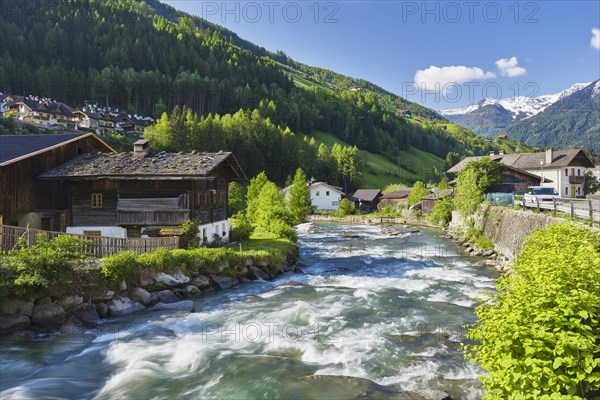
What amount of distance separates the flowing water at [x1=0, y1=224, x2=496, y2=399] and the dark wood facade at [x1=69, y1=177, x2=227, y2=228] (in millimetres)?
8344

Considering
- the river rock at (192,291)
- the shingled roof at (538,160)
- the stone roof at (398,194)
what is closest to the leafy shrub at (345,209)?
the stone roof at (398,194)

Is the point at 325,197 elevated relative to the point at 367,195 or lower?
lower

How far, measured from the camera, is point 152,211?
89.0ft

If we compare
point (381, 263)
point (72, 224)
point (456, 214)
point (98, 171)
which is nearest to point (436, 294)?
point (381, 263)

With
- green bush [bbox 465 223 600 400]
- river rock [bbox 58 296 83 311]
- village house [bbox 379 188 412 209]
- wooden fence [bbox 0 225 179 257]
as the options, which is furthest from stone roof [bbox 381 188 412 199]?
green bush [bbox 465 223 600 400]

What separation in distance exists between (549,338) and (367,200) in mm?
97053

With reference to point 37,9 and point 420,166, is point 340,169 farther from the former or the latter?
point 37,9

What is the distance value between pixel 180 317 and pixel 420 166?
527 ft

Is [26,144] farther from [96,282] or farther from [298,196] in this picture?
[298,196]

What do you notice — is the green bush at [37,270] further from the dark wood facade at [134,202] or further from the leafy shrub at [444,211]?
the leafy shrub at [444,211]

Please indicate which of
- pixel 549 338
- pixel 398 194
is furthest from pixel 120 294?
pixel 398 194

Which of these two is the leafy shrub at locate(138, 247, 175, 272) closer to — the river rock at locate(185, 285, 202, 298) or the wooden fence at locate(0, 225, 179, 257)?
the wooden fence at locate(0, 225, 179, 257)

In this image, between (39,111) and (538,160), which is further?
(39,111)

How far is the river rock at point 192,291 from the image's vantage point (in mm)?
20609
